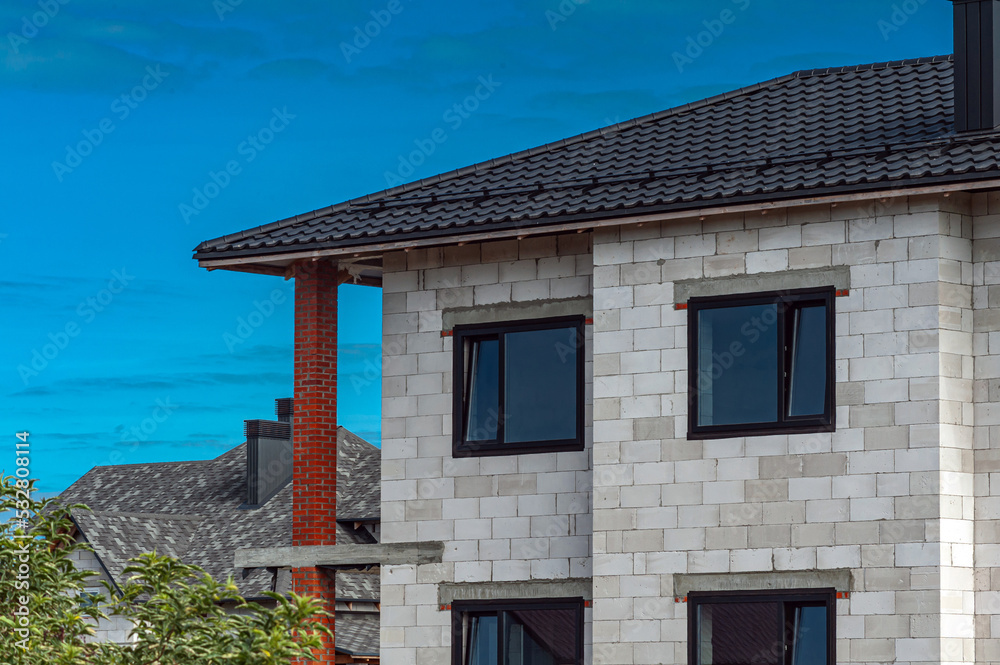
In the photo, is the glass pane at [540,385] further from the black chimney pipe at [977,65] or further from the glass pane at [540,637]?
the black chimney pipe at [977,65]

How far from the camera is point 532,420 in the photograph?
17.5 m

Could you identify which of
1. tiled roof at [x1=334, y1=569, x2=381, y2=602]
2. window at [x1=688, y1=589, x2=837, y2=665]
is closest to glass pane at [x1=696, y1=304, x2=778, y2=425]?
window at [x1=688, y1=589, x2=837, y2=665]

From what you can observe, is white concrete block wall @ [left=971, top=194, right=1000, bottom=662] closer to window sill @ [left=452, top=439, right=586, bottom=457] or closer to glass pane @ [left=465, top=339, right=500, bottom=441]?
window sill @ [left=452, top=439, right=586, bottom=457]

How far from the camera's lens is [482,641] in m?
17.4

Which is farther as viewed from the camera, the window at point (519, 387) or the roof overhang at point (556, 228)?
the window at point (519, 387)

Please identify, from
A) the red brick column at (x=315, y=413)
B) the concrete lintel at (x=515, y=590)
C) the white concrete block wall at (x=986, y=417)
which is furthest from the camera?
the red brick column at (x=315, y=413)

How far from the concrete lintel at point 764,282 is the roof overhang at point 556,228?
27.2 inches

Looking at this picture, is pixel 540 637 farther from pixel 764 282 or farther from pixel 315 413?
pixel 764 282

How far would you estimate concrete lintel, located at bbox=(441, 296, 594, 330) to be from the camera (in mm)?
17281

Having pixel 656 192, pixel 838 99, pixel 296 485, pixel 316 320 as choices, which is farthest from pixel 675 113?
pixel 296 485

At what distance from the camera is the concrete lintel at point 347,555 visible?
17.8 m

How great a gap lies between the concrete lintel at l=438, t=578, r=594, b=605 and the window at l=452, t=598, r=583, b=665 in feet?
0.23

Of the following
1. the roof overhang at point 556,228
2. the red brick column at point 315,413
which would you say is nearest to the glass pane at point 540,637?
the red brick column at point 315,413

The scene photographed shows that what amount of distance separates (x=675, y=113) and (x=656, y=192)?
14.1 ft
